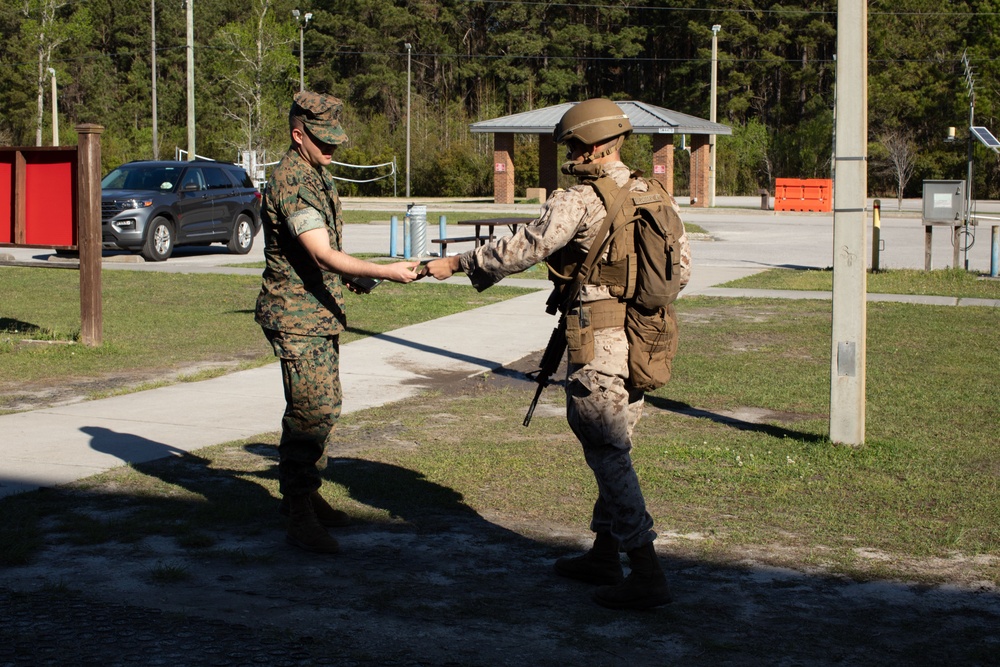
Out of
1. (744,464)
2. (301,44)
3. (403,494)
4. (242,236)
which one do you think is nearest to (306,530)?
(403,494)

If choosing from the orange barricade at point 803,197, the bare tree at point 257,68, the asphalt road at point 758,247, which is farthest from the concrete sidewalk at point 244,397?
the bare tree at point 257,68

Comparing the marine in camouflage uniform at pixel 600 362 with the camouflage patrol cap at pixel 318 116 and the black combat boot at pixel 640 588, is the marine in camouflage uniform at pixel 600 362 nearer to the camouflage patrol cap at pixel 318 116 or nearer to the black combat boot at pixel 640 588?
the black combat boot at pixel 640 588

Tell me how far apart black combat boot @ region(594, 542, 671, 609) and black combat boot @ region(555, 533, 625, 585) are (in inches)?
5.8

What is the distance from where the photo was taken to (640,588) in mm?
4363

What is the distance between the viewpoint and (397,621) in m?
4.21

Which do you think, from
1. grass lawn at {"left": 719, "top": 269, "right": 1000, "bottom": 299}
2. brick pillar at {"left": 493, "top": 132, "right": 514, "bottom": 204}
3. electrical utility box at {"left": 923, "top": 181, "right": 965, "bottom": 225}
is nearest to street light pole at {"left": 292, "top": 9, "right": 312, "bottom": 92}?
brick pillar at {"left": 493, "top": 132, "right": 514, "bottom": 204}

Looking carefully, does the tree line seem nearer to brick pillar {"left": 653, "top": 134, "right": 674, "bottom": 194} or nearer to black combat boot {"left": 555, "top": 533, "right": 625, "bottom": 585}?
brick pillar {"left": 653, "top": 134, "right": 674, "bottom": 194}

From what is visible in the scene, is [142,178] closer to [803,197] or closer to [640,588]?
[640,588]

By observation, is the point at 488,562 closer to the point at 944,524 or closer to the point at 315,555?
the point at 315,555

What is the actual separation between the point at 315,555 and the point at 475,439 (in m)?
2.40

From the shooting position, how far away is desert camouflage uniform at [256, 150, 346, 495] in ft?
16.4

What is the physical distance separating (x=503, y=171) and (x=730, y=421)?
129 feet

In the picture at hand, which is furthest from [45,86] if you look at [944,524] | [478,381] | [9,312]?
[944,524]

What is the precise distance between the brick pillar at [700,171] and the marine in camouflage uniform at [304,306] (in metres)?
41.9
